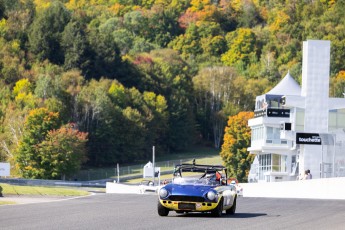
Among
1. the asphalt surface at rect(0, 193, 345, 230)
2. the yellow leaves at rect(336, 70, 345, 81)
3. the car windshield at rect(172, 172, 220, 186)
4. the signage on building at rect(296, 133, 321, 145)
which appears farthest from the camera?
the yellow leaves at rect(336, 70, 345, 81)

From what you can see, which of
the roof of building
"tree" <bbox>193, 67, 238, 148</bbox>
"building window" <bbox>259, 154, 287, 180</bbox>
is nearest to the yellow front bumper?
"building window" <bbox>259, 154, 287, 180</bbox>

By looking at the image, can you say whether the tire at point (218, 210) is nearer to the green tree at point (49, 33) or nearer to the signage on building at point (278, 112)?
the signage on building at point (278, 112)

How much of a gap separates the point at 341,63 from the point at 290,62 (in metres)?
8.39

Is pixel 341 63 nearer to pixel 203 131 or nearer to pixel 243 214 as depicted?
pixel 203 131

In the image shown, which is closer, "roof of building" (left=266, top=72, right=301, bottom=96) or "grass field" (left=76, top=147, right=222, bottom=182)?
"roof of building" (left=266, top=72, right=301, bottom=96)

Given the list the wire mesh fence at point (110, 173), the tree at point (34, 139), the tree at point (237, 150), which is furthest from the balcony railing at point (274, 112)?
the wire mesh fence at point (110, 173)

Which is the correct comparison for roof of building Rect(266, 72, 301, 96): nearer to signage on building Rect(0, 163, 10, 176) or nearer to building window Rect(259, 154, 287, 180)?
building window Rect(259, 154, 287, 180)

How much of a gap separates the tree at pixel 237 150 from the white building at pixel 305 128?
16.5 metres

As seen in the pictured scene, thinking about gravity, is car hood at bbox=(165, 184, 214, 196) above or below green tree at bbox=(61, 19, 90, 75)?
below

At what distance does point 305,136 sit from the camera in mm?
100875

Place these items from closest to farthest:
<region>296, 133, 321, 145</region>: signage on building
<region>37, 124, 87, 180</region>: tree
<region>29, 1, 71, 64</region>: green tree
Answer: <region>296, 133, 321, 145</region>: signage on building, <region>37, 124, 87, 180</region>: tree, <region>29, 1, 71, 64</region>: green tree

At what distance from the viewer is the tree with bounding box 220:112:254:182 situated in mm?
134212

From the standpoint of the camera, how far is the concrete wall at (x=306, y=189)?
61844mm

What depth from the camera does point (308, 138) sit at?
330 ft
